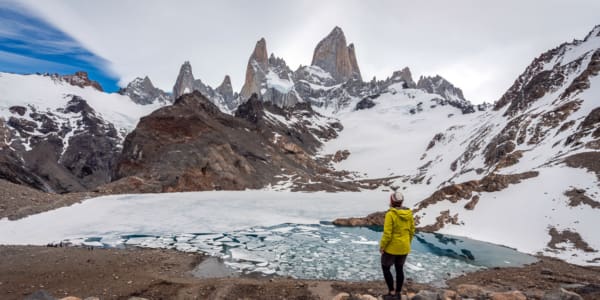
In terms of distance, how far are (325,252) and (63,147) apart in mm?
181215

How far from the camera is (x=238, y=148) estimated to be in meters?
95.9

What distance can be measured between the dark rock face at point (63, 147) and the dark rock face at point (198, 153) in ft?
186

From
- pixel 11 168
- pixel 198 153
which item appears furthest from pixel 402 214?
pixel 11 168

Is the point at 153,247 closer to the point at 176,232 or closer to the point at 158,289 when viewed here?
the point at 176,232

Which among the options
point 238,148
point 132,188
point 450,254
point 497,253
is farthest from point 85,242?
point 238,148

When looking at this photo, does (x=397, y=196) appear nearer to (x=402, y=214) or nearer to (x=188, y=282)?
(x=402, y=214)

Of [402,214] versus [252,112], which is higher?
[252,112]

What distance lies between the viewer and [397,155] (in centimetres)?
14750

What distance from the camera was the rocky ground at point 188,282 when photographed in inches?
468

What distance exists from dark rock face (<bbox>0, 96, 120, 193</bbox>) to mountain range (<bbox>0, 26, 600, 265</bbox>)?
0.67 m

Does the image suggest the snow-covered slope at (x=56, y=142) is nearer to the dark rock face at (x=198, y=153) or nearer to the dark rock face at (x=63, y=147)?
the dark rock face at (x=63, y=147)

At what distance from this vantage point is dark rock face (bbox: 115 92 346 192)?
70562 mm

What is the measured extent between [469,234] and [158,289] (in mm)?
26737

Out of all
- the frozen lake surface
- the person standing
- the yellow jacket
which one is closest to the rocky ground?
the person standing
